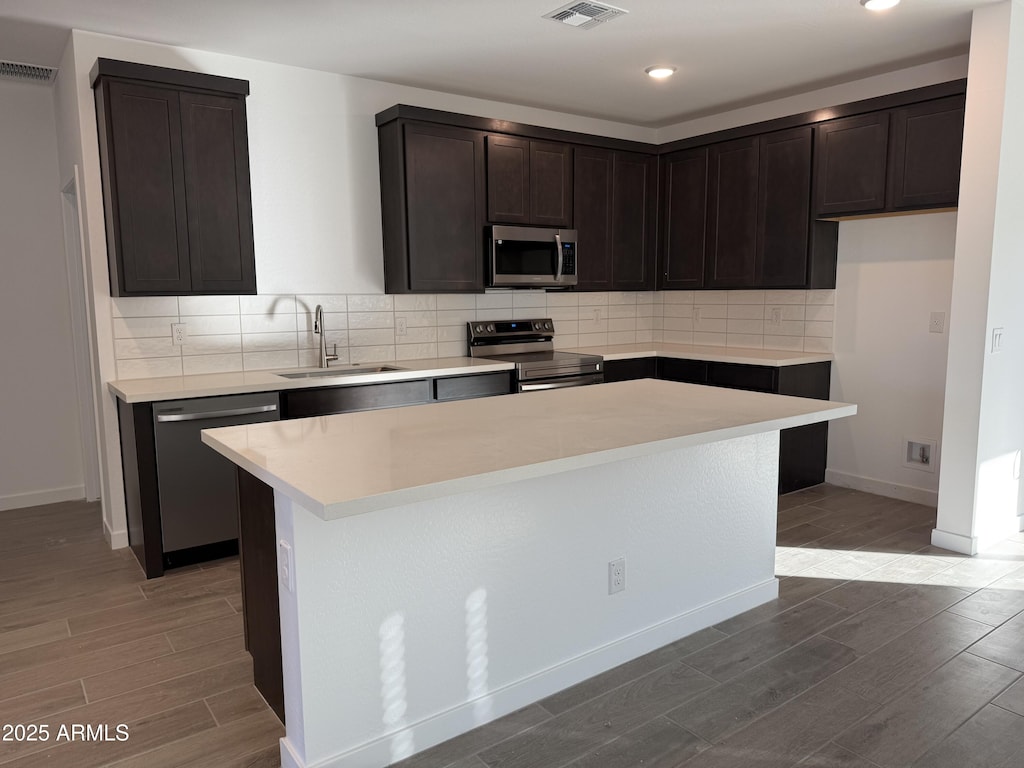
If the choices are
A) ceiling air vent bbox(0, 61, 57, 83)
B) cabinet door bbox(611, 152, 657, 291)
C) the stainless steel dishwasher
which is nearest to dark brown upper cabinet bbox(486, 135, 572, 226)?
cabinet door bbox(611, 152, 657, 291)

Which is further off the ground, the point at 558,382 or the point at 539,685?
the point at 558,382

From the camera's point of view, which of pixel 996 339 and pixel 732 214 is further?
pixel 732 214

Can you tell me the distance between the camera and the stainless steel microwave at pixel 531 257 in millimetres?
4496

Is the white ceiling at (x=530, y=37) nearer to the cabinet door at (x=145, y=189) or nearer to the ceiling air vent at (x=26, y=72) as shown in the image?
the ceiling air vent at (x=26, y=72)

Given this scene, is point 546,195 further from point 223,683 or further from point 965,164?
point 223,683

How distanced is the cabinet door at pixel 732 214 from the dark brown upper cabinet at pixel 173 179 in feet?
10.2

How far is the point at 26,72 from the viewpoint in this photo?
3.96 metres

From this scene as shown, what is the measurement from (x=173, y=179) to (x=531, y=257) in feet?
7.15

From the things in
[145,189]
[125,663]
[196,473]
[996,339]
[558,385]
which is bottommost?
[125,663]

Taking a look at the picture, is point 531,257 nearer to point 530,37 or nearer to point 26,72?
point 530,37

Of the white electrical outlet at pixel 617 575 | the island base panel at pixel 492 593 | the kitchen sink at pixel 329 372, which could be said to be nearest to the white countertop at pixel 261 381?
the kitchen sink at pixel 329 372

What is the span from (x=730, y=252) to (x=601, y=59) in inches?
Answer: 66.9

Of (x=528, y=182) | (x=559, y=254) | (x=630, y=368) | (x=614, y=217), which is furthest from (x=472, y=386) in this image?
(x=614, y=217)

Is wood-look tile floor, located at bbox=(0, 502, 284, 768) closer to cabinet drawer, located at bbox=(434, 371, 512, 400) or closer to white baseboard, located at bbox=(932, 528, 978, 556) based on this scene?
cabinet drawer, located at bbox=(434, 371, 512, 400)
